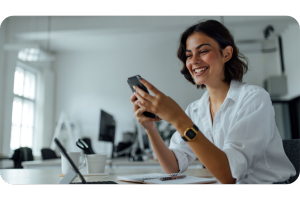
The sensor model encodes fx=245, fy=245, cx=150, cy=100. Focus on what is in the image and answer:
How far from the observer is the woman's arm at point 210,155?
0.80 meters

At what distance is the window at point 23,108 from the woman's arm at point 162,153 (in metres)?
4.70

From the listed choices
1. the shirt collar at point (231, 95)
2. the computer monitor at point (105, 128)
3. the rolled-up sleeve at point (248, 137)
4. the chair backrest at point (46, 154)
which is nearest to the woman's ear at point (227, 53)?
the shirt collar at point (231, 95)

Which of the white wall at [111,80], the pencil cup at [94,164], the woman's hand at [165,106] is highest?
the white wall at [111,80]

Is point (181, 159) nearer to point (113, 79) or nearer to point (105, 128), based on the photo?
point (105, 128)

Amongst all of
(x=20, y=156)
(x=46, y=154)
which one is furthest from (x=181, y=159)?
(x=46, y=154)

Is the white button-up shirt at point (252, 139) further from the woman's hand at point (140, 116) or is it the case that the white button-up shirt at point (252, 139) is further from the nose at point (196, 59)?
the woman's hand at point (140, 116)

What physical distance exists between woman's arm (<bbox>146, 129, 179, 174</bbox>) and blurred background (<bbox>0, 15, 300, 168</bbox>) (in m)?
2.65

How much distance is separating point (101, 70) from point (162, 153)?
18.7ft

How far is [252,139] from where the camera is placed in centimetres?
85

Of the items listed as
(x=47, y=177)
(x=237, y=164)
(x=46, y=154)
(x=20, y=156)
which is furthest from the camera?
(x=46, y=154)
